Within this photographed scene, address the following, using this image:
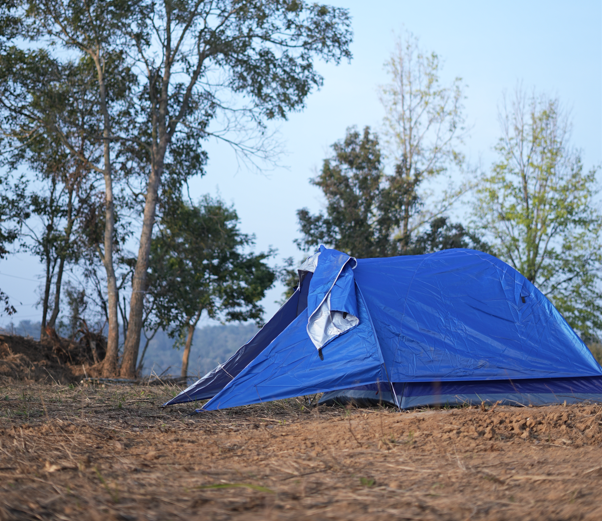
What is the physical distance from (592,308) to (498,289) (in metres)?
19.6

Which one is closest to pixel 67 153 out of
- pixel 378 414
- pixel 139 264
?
pixel 139 264

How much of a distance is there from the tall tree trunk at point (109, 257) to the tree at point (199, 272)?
6.25 feet

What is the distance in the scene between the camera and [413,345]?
193 inches

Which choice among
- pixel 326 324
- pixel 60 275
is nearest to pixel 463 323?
pixel 326 324

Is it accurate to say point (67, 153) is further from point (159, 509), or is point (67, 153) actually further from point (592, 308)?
point (592, 308)

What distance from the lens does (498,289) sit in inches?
223

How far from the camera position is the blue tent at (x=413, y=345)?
4.61 meters

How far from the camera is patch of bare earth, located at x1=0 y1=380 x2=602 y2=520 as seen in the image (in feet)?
6.32

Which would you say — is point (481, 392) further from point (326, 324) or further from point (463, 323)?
point (326, 324)

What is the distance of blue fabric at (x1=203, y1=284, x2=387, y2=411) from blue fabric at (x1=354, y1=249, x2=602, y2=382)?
18cm

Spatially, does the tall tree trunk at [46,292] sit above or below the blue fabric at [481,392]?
above

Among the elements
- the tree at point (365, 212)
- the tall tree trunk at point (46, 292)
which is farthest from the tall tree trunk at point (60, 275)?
the tree at point (365, 212)

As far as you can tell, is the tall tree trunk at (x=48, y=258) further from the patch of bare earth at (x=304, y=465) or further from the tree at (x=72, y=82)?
the patch of bare earth at (x=304, y=465)

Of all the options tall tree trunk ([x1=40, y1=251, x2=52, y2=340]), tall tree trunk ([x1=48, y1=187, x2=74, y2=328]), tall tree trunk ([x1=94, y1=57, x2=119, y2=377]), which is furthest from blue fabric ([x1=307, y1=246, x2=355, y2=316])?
tall tree trunk ([x1=40, y1=251, x2=52, y2=340])
